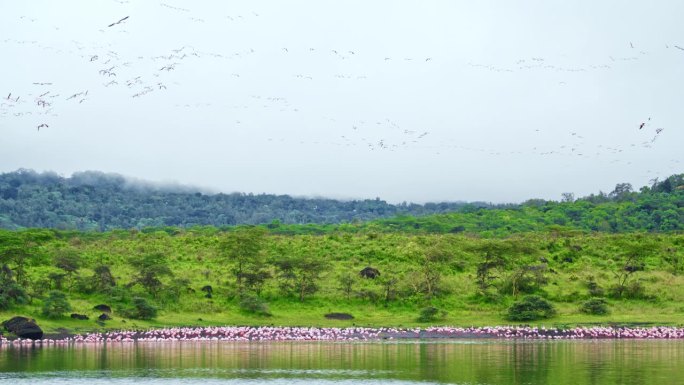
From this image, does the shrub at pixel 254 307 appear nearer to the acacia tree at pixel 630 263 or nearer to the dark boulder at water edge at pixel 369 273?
the dark boulder at water edge at pixel 369 273

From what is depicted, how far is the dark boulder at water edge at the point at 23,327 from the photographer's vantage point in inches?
1997

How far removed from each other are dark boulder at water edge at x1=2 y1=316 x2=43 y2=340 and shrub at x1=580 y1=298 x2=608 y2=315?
1367 inches

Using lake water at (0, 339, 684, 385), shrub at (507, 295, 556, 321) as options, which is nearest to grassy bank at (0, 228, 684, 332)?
shrub at (507, 295, 556, 321)

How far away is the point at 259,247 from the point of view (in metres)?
70.6

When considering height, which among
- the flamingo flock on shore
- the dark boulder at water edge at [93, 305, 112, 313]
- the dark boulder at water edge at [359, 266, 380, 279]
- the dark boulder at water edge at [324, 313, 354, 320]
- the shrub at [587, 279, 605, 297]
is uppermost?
the dark boulder at water edge at [359, 266, 380, 279]

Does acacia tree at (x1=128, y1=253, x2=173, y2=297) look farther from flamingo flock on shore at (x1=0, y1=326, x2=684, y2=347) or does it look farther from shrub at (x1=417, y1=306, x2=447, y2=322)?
shrub at (x1=417, y1=306, x2=447, y2=322)

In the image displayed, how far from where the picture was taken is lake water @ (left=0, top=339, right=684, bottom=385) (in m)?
33.0

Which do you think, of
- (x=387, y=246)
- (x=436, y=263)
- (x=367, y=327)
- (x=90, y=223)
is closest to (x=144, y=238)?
(x=387, y=246)

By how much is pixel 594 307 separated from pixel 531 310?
5288 mm

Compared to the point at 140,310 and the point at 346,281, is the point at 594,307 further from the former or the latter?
the point at 140,310

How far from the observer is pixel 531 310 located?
200ft

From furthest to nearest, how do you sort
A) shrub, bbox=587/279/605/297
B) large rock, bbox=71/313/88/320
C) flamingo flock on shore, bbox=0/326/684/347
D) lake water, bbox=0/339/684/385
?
1. shrub, bbox=587/279/605/297
2. large rock, bbox=71/313/88/320
3. flamingo flock on shore, bbox=0/326/684/347
4. lake water, bbox=0/339/684/385

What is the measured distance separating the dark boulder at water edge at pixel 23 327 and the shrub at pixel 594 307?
3472cm

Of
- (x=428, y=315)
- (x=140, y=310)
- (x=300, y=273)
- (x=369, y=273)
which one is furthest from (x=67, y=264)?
(x=428, y=315)
